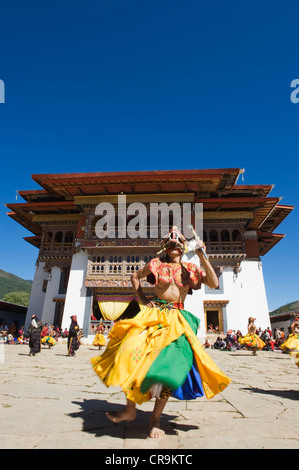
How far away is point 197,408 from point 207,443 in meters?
1.14

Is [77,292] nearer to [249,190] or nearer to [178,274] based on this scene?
[249,190]

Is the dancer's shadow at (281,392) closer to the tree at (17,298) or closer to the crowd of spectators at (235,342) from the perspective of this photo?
the crowd of spectators at (235,342)

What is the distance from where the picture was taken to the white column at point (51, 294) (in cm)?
1722

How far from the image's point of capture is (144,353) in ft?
6.27

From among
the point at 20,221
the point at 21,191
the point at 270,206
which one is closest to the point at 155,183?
the point at 270,206

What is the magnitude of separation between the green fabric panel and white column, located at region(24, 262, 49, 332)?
60.7 feet

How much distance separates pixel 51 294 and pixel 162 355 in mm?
17440

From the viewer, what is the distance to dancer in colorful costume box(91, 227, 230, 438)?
1763 mm

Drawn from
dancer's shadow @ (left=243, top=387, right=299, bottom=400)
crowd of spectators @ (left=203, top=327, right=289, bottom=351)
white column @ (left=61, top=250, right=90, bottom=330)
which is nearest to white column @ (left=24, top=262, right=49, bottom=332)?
white column @ (left=61, top=250, right=90, bottom=330)

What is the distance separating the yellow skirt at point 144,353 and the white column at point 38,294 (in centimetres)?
1819

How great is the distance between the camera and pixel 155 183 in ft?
53.4

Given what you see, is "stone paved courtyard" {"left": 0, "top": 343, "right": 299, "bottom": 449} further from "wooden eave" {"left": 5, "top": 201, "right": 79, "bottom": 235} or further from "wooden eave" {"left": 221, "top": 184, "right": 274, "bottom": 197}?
"wooden eave" {"left": 5, "top": 201, "right": 79, "bottom": 235}
